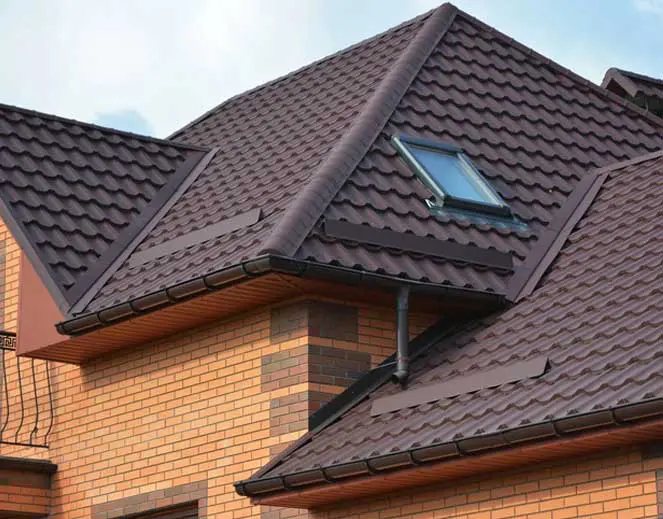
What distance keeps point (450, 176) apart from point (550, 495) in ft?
15.3

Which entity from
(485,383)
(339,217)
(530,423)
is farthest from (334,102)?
(530,423)

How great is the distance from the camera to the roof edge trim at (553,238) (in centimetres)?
1361

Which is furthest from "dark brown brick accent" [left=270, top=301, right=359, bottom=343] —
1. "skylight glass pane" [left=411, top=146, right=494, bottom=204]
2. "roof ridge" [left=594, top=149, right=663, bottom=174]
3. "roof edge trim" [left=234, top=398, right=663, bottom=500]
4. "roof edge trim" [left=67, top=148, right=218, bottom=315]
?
"roof ridge" [left=594, top=149, right=663, bottom=174]

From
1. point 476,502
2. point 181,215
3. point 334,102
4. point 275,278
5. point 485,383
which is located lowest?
point 476,502

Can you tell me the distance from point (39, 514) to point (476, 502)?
16.7 feet

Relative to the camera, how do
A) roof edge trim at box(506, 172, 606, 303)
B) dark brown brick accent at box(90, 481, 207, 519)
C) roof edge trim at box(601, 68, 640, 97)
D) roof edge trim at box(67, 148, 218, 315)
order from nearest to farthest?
dark brown brick accent at box(90, 481, 207, 519)
roof edge trim at box(506, 172, 606, 303)
roof edge trim at box(67, 148, 218, 315)
roof edge trim at box(601, 68, 640, 97)

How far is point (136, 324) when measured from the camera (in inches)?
544

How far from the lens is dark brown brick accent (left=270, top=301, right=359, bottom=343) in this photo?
1298 centimetres

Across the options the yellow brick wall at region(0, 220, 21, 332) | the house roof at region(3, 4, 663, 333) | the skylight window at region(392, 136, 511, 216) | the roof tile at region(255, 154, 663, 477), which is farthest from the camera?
the yellow brick wall at region(0, 220, 21, 332)

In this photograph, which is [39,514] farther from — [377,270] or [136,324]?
[377,270]

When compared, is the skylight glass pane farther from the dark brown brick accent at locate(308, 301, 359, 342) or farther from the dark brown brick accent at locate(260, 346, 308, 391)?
the dark brown brick accent at locate(260, 346, 308, 391)

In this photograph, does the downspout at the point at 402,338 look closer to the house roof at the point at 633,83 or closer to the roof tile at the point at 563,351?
the roof tile at the point at 563,351

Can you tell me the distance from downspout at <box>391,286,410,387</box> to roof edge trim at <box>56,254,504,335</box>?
0.33 ft

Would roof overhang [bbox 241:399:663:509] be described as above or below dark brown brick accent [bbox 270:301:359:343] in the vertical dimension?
below
